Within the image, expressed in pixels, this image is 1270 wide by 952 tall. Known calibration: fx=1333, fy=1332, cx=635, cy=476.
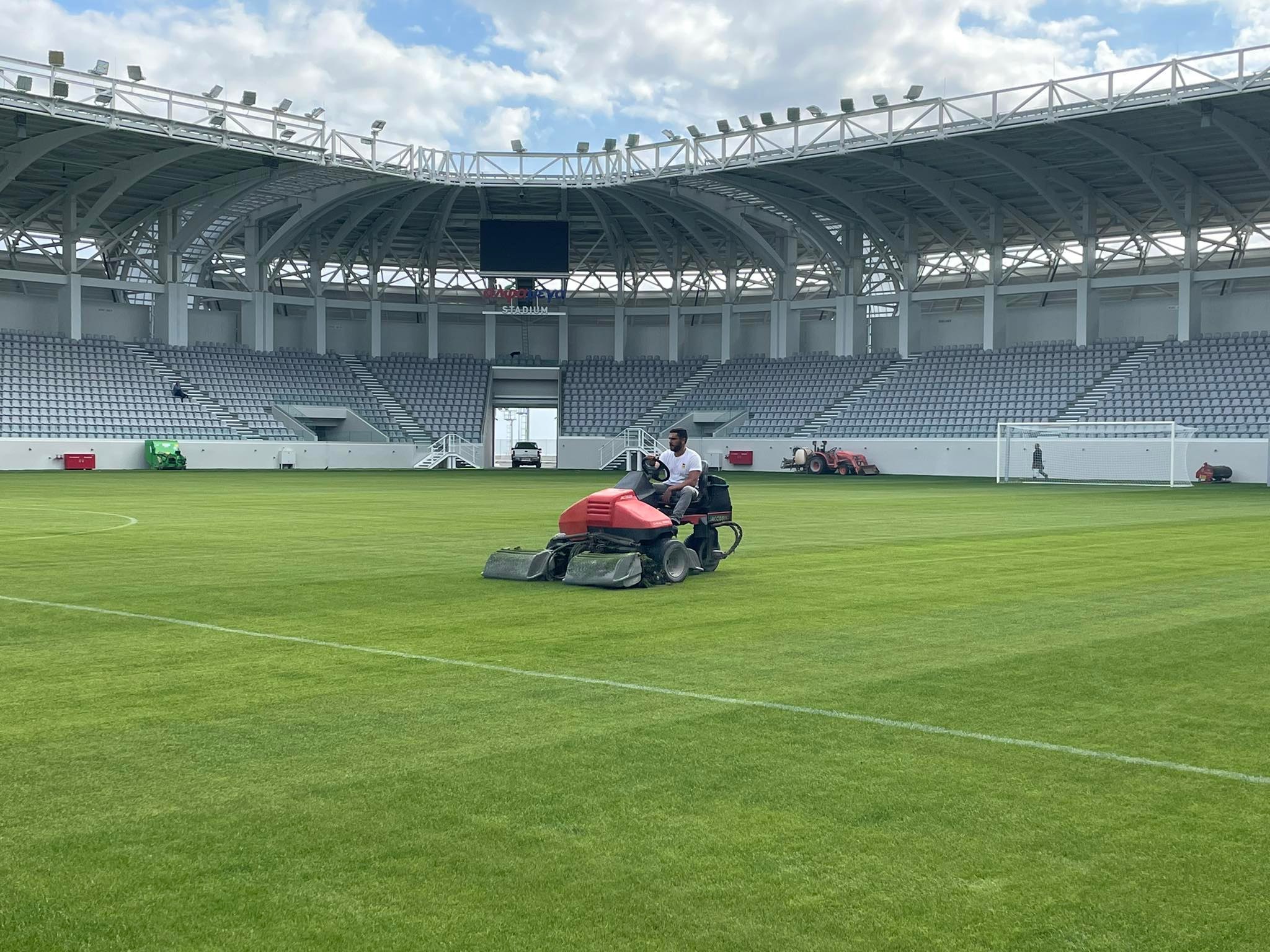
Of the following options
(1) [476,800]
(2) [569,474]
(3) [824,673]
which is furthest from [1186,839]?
(2) [569,474]

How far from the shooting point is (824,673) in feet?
29.6

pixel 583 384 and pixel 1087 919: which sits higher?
pixel 583 384

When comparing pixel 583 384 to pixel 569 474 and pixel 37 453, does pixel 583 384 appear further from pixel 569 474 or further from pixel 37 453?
pixel 37 453

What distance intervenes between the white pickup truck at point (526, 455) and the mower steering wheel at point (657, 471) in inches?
2330

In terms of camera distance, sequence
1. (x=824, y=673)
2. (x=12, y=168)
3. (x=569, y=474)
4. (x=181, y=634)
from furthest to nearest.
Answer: (x=569, y=474) < (x=12, y=168) < (x=181, y=634) < (x=824, y=673)

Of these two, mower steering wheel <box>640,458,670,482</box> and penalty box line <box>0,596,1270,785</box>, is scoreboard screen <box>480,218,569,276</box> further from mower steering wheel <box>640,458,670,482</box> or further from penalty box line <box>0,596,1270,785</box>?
penalty box line <box>0,596,1270,785</box>

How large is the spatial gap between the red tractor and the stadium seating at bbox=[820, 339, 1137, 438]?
1.82 meters

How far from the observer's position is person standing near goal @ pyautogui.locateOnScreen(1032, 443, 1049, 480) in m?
55.5

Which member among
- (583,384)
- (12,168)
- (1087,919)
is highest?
(12,168)

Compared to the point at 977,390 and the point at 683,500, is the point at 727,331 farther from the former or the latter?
the point at 683,500

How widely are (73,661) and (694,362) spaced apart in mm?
71983

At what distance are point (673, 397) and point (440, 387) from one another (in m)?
13.7

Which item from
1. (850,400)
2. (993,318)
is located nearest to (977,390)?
(993,318)

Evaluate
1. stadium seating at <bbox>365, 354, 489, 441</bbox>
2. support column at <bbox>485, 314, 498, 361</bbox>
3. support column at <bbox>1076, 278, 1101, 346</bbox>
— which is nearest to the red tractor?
support column at <bbox>1076, 278, 1101, 346</bbox>
